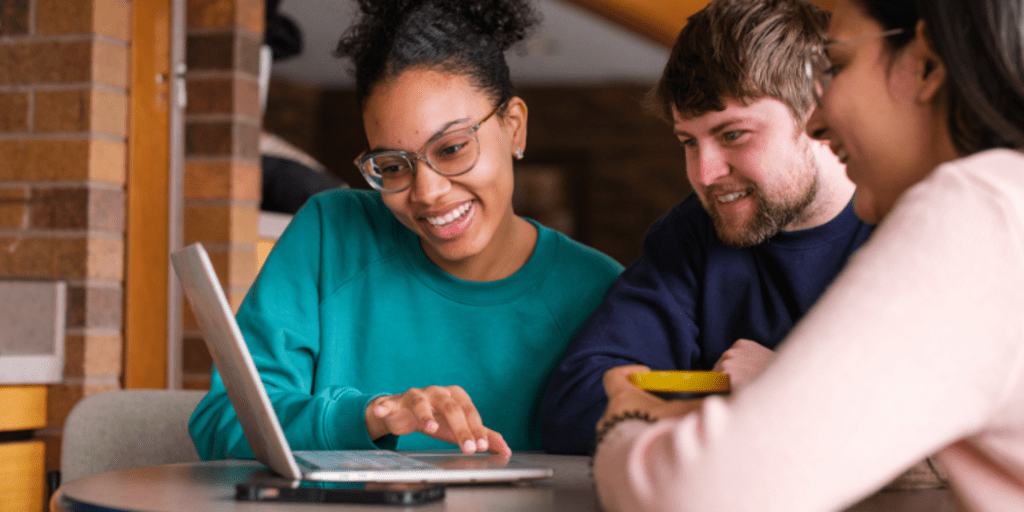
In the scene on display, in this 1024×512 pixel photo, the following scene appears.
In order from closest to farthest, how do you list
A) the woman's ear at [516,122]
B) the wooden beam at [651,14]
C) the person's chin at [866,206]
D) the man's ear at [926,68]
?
the man's ear at [926,68] → the person's chin at [866,206] → the woman's ear at [516,122] → the wooden beam at [651,14]

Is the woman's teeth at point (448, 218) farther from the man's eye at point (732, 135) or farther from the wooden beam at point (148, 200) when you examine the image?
the wooden beam at point (148, 200)

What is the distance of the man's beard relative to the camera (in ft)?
4.36

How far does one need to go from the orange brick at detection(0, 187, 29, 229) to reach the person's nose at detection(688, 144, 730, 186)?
1.77m

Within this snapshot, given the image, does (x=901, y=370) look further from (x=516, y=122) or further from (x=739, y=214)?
(x=516, y=122)

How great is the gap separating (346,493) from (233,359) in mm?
183

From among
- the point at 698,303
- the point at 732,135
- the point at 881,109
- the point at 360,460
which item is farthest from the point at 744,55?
the point at 360,460

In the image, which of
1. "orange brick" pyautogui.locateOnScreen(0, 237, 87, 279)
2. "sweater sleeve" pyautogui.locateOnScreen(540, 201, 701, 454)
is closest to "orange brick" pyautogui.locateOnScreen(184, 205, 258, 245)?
"orange brick" pyautogui.locateOnScreen(0, 237, 87, 279)

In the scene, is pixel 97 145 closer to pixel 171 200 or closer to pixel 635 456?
pixel 171 200

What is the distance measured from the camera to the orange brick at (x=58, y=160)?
2.21 meters

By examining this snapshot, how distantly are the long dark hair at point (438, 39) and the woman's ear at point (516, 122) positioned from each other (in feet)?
0.07

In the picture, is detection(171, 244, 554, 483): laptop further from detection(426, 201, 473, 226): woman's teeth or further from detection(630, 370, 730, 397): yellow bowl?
detection(426, 201, 473, 226): woman's teeth

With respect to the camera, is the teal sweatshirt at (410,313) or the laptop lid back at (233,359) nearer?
the laptop lid back at (233,359)

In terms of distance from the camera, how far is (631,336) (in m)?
1.33

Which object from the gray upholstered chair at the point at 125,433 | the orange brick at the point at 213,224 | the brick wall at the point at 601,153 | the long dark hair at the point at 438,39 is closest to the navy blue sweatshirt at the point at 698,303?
the long dark hair at the point at 438,39
